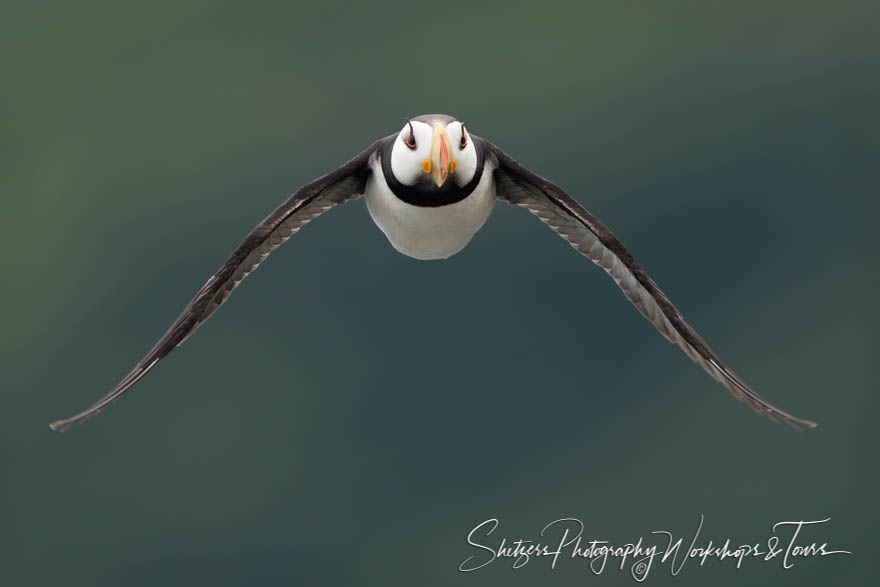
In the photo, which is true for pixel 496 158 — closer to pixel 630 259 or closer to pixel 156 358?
pixel 630 259

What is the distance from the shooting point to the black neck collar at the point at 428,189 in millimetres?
12031

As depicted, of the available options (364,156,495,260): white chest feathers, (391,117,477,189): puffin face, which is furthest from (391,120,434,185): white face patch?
(364,156,495,260): white chest feathers

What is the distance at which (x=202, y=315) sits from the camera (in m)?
12.3

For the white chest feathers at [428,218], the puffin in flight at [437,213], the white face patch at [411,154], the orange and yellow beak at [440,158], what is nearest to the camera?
the orange and yellow beak at [440,158]

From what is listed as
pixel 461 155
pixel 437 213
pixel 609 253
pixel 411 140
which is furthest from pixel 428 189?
pixel 609 253

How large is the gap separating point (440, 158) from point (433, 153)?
8cm

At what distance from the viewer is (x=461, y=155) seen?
38.7ft

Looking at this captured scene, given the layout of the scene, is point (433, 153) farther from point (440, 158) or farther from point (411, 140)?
point (411, 140)

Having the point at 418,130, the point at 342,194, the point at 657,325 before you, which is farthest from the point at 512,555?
the point at 418,130

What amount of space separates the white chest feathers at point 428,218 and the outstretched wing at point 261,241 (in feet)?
0.62

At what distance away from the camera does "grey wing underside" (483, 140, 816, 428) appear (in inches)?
480

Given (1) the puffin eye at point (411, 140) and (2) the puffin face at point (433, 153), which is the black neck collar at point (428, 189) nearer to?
(2) the puffin face at point (433, 153)

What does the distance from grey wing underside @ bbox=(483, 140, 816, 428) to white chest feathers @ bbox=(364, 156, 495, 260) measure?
1.18ft

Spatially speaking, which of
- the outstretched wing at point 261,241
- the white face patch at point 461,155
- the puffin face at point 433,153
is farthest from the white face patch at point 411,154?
the outstretched wing at point 261,241
